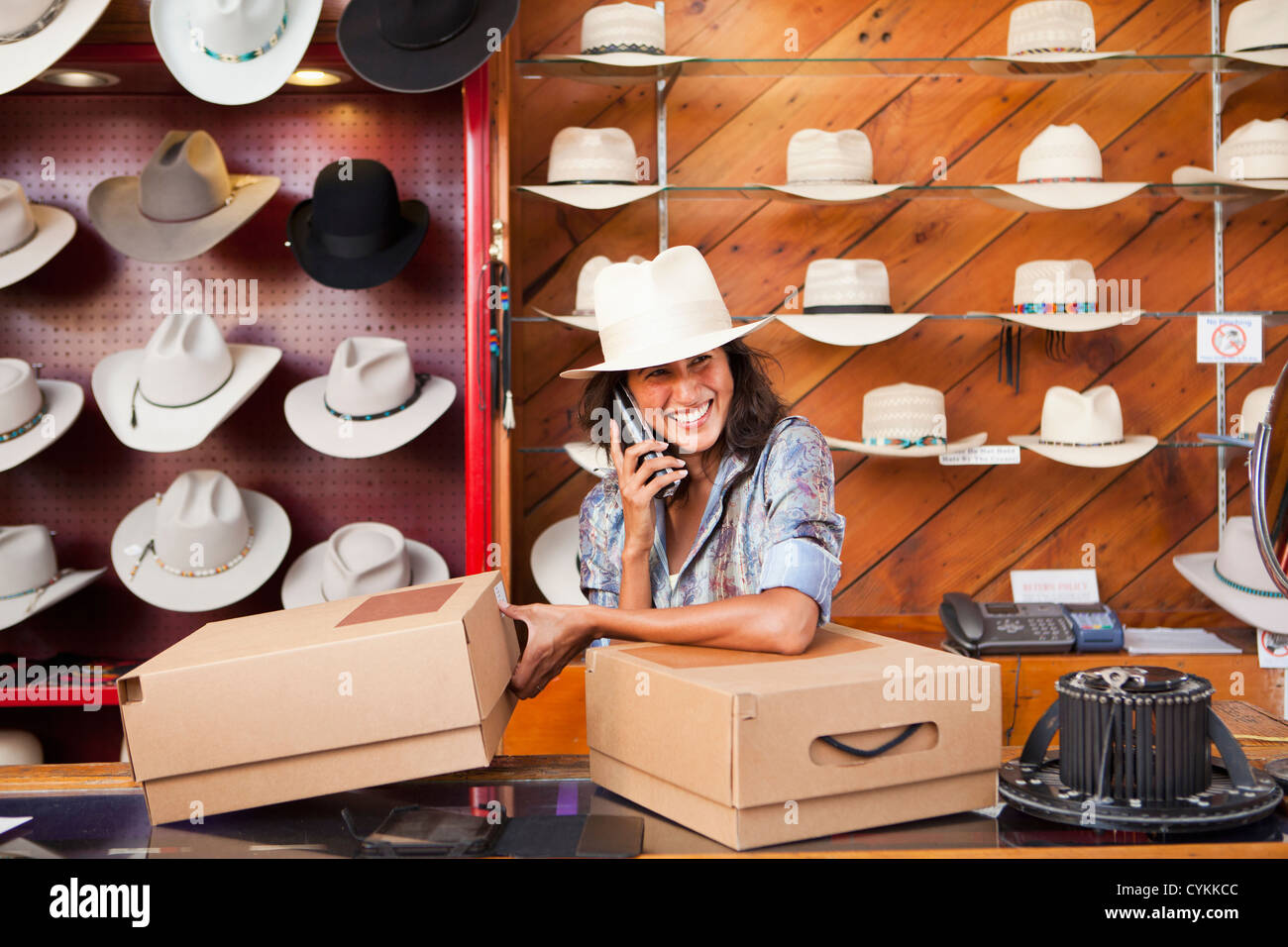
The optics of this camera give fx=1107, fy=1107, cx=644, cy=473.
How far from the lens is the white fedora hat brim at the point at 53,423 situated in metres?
2.62

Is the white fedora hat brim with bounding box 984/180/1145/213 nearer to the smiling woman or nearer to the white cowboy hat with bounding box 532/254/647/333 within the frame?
the white cowboy hat with bounding box 532/254/647/333

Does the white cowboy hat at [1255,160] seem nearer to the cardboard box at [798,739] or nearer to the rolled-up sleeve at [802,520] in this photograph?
the rolled-up sleeve at [802,520]

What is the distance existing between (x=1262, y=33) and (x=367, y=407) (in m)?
2.43

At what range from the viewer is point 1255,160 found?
9.18 ft

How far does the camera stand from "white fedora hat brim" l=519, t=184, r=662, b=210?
281 centimetres

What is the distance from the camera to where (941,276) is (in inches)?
123

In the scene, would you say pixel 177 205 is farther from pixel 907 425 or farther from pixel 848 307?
pixel 907 425

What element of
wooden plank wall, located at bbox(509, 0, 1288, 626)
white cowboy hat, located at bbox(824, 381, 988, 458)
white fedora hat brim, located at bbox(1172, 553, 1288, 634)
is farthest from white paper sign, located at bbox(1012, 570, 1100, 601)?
white cowboy hat, located at bbox(824, 381, 988, 458)

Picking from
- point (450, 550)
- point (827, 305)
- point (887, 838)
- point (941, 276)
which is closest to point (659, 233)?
point (827, 305)

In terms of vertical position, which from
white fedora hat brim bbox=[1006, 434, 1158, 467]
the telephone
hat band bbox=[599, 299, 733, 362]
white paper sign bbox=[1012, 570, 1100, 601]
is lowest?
white paper sign bbox=[1012, 570, 1100, 601]

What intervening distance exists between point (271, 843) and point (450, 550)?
6.07 feet

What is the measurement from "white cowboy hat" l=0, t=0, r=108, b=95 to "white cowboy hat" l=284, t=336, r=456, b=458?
34.5 inches

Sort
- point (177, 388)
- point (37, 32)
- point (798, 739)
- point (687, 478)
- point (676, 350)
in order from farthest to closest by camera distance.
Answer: point (177, 388) → point (37, 32) → point (687, 478) → point (676, 350) → point (798, 739)

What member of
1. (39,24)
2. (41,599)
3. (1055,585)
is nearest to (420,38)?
(39,24)
